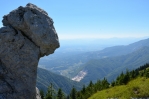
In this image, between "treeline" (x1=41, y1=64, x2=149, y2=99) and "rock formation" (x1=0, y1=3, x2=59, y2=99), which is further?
"treeline" (x1=41, y1=64, x2=149, y2=99)

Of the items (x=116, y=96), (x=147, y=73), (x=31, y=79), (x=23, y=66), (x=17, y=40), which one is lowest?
(x=116, y=96)

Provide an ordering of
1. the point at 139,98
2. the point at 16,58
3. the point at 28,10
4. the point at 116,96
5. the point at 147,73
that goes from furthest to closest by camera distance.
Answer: the point at 147,73, the point at 116,96, the point at 139,98, the point at 28,10, the point at 16,58

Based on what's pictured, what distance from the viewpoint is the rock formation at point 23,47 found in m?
21.2

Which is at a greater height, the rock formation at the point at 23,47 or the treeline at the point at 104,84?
the rock formation at the point at 23,47

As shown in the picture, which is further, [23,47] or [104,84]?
[104,84]

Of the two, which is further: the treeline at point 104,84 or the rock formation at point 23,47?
the treeline at point 104,84

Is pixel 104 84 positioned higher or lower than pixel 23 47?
lower

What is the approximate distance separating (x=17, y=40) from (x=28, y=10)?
410cm

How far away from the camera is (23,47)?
2188 centimetres

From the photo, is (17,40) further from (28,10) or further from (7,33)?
(28,10)

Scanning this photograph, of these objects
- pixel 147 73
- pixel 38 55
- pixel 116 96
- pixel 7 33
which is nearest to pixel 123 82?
pixel 147 73

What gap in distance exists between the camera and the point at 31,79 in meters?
21.8

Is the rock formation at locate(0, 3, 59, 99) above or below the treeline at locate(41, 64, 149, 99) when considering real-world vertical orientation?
above

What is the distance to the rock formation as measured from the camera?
69.7 ft
